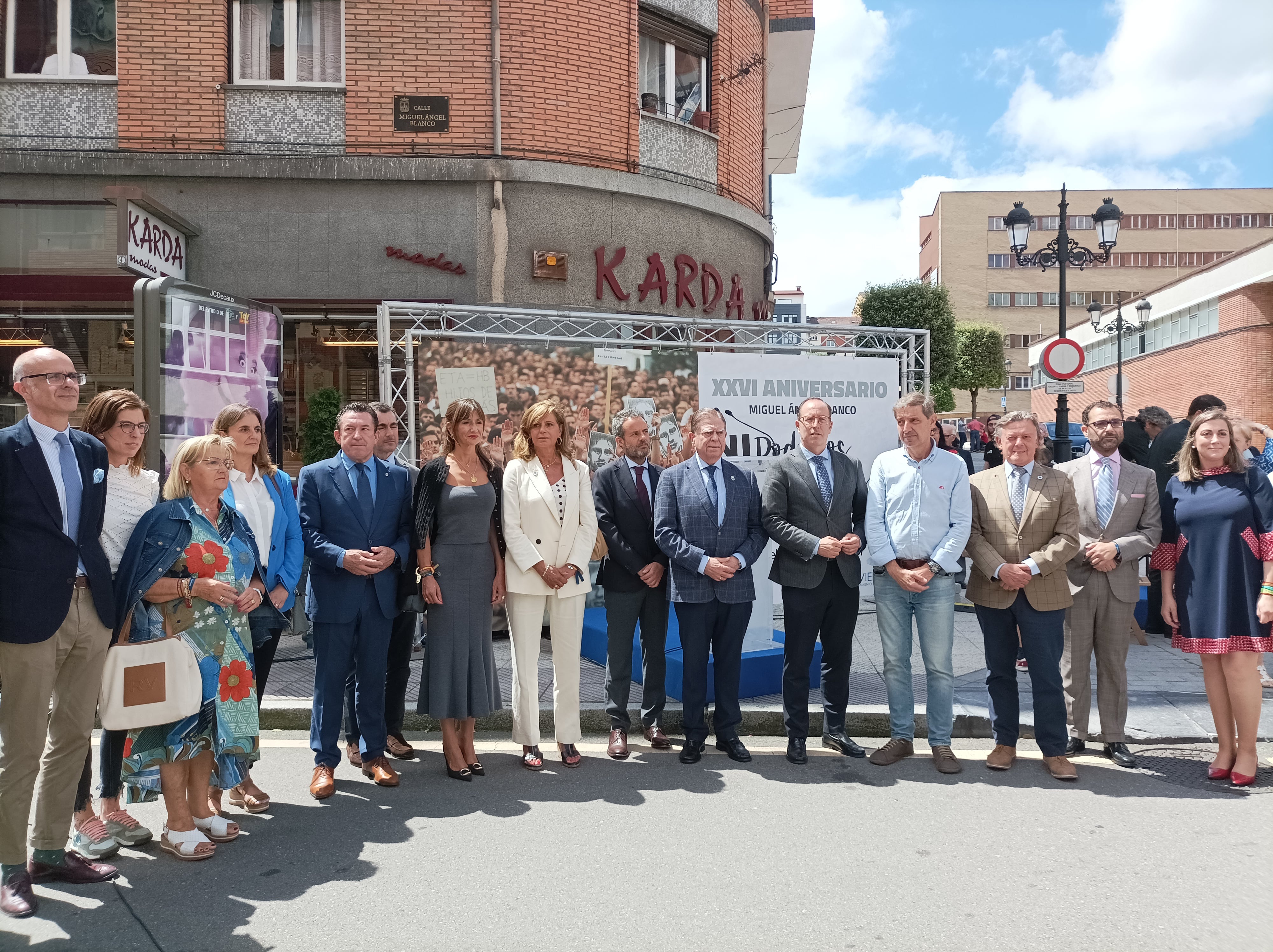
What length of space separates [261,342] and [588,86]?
20.9 feet

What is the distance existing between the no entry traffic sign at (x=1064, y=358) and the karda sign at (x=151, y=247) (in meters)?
10.1

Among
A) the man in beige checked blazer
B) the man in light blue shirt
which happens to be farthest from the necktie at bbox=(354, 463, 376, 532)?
the man in beige checked blazer

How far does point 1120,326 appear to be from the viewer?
34.8 meters

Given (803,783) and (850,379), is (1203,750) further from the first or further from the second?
(850,379)

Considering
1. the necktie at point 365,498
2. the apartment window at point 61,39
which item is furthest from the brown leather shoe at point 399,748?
the apartment window at point 61,39

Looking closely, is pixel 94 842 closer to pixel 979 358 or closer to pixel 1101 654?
pixel 1101 654

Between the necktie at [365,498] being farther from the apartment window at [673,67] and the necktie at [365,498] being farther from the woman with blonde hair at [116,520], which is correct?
the apartment window at [673,67]

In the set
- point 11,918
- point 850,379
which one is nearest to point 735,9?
point 850,379

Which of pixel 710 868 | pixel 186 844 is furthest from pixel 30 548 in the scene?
pixel 710 868

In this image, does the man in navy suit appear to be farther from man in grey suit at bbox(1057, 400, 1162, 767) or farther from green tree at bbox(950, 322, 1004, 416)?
green tree at bbox(950, 322, 1004, 416)

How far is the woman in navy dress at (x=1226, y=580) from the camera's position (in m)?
5.10

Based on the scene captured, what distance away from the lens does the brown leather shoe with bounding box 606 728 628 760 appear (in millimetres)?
5578

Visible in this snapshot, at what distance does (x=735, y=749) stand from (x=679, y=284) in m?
8.64

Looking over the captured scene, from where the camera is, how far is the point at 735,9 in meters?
14.7
